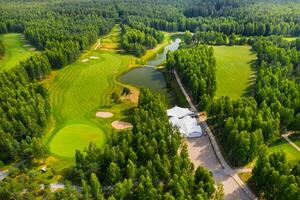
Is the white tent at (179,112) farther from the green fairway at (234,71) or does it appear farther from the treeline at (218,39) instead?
the treeline at (218,39)

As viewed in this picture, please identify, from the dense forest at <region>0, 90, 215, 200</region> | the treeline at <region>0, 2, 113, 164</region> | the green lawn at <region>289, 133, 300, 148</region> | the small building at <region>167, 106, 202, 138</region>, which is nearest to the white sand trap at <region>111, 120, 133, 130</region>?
the small building at <region>167, 106, 202, 138</region>

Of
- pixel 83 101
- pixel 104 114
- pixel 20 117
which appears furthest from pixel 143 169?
pixel 83 101

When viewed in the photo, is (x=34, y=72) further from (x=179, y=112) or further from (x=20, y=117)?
(x=179, y=112)

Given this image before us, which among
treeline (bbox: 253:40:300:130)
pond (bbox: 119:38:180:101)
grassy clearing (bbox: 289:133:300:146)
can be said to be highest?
treeline (bbox: 253:40:300:130)

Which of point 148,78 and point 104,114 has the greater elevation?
point 148,78

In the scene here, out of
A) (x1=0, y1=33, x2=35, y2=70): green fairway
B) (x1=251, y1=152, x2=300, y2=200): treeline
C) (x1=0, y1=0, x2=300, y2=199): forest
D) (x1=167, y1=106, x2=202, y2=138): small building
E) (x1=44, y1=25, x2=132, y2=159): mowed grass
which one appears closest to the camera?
(x1=251, y1=152, x2=300, y2=200): treeline

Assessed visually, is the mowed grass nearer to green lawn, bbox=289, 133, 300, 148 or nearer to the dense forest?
the dense forest

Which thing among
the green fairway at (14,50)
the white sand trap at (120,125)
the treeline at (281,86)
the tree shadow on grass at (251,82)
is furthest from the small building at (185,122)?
the green fairway at (14,50)
